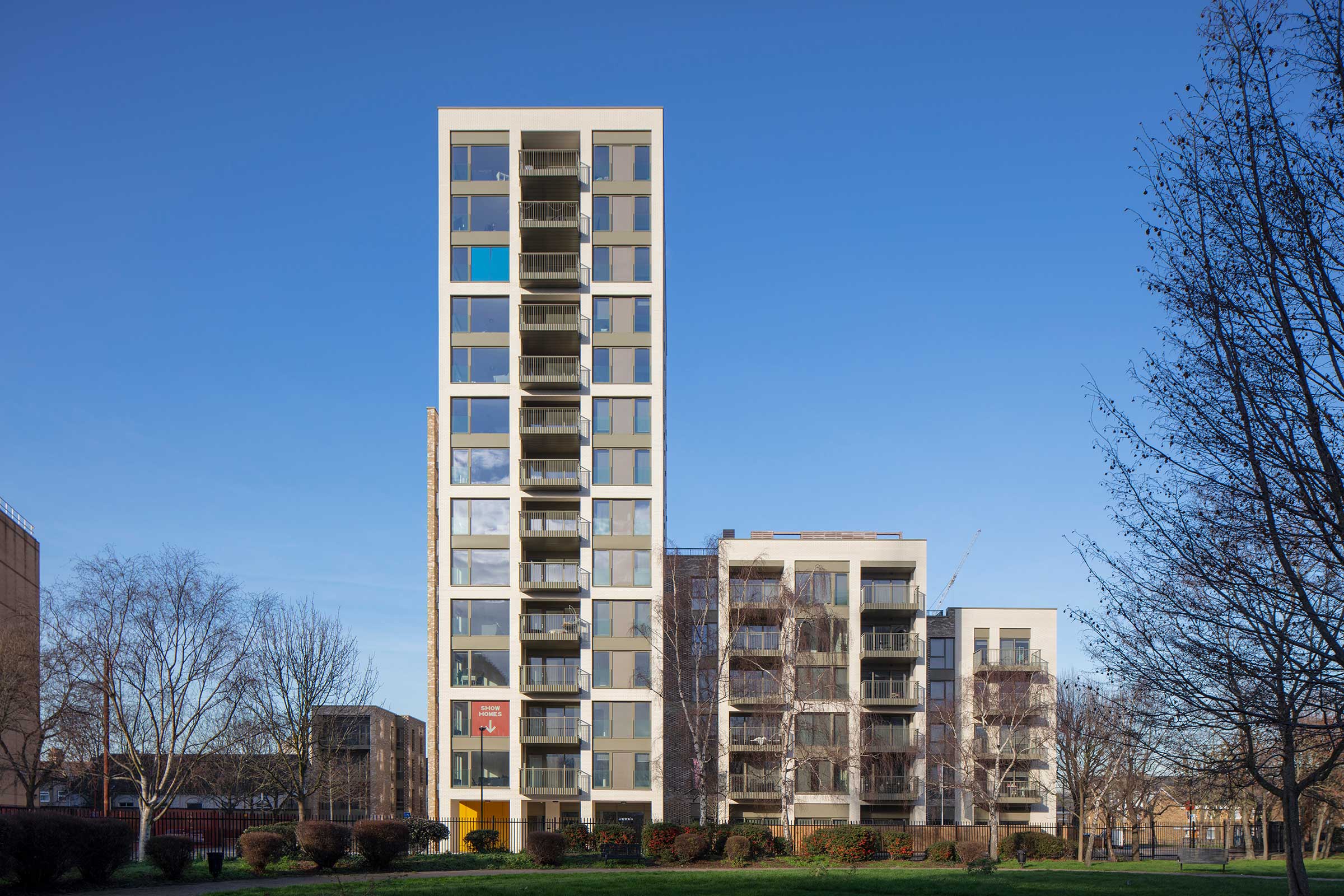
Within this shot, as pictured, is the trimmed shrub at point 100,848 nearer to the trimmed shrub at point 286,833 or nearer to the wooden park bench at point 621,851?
the trimmed shrub at point 286,833

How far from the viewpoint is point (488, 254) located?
59.3 m

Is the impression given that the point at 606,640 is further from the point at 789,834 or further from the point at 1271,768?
the point at 1271,768

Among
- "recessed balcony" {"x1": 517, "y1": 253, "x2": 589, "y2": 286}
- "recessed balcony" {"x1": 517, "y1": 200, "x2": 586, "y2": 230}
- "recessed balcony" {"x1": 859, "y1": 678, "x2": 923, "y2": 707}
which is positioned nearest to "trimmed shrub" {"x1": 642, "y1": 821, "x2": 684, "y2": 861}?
"recessed balcony" {"x1": 859, "y1": 678, "x2": 923, "y2": 707}

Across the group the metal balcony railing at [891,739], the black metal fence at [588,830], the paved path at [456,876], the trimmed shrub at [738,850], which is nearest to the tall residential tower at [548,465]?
the black metal fence at [588,830]

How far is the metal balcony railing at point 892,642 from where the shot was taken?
61250 millimetres

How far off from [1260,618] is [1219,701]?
1.83 meters

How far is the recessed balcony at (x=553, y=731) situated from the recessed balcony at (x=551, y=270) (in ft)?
75.8

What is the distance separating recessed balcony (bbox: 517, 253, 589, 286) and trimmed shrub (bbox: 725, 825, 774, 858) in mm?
29802

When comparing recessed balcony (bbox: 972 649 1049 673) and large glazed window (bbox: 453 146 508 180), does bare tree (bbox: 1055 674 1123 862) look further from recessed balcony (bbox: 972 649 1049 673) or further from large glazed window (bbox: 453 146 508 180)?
large glazed window (bbox: 453 146 508 180)

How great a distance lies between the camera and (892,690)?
60750 millimetres

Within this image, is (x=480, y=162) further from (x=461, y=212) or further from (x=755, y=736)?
(x=755, y=736)

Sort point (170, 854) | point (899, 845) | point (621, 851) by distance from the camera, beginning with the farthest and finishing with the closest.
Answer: point (899, 845), point (621, 851), point (170, 854)

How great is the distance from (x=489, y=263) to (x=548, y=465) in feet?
38.2

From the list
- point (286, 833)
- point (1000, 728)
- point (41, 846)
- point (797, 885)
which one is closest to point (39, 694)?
point (286, 833)
